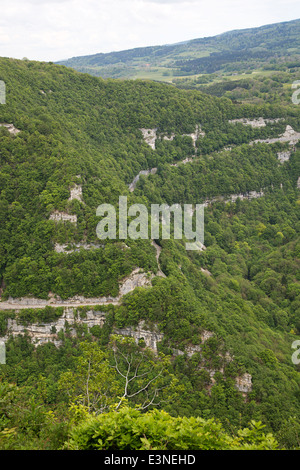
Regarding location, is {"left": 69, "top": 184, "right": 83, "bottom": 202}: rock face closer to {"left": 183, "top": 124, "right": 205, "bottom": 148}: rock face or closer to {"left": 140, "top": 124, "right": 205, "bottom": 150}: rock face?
{"left": 140, "top": 124, "right": 205, "bottom": 150}: rock face

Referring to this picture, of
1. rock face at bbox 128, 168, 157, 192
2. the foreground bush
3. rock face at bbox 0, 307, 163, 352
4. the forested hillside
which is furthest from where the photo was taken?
rock face at bbox 128, 168, 157, 192

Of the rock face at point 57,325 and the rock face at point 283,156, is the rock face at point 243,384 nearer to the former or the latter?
the rock face at point 57,325

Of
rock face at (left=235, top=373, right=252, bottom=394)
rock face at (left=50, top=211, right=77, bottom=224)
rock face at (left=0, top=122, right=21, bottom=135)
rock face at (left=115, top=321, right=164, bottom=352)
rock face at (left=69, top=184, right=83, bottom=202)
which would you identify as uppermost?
rock face at (left=0, top=122, right=21, bottom=135)

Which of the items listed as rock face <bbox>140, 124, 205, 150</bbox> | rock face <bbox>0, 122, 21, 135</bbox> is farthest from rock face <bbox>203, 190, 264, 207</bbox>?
rock face <bbox>0, 122, 21, 135</bbox>

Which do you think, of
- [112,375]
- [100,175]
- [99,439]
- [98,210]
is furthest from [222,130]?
[99,439]

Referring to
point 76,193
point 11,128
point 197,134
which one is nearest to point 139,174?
point 197,134

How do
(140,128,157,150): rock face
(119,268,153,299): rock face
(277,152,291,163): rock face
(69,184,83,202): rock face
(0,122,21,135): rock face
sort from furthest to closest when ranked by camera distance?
(277,152,291,163): rock face → (140,128,157,150): rock face → (0,122,21,135): rock face → (69,184,83,202): rock face → (119,268,153,299): rock face

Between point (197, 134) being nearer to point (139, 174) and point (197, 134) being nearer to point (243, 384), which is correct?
point (139, 174)
